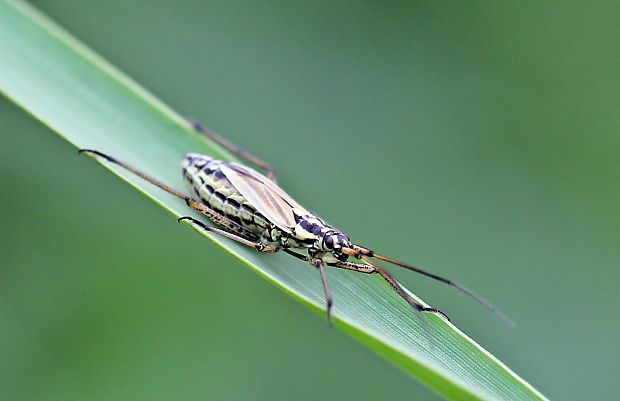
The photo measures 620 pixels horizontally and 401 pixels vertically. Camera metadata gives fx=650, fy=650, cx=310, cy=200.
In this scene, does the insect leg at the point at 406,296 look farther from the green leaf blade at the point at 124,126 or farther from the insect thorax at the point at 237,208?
the insect thorax at the point at 237,208

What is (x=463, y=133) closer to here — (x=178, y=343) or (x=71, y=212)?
(x=178, y=343)

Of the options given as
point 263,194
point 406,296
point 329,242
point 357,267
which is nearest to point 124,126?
point 263,194

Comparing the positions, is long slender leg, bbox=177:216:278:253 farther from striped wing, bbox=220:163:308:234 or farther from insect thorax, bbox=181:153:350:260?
striped wing, bbox=220:163:308:234

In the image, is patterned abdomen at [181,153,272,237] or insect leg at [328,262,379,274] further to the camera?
patterned abdomen at [181,153,272,237]

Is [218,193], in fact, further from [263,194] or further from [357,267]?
[357,267]

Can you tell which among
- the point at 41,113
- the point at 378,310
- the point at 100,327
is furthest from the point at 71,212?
the point at 378,310

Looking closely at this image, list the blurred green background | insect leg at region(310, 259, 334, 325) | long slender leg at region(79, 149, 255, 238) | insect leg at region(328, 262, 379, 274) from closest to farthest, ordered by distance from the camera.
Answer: insect leg at region(310, 259, 334, 325) → insect leg at region(328, 262, 379, 274) → long slender leg at region(79, 149, 255, 238) → the blurred green background

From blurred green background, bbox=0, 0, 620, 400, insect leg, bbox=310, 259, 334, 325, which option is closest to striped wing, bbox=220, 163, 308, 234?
insect leg, bbox=310, 259, 334, 325
